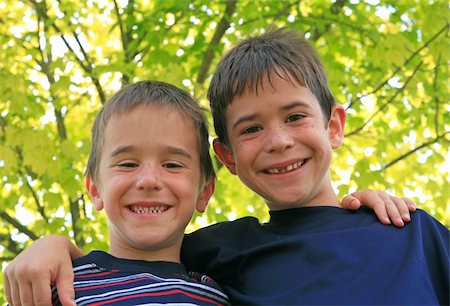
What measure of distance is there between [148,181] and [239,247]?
0.39 meters

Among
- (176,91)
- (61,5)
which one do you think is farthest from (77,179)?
(176,91)

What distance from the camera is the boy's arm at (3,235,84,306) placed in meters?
1.93

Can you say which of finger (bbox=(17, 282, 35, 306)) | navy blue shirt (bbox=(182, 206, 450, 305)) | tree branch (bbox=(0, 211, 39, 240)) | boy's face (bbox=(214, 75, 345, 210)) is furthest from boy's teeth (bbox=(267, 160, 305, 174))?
tree branch (bbox=(0, 211, 39, 240))

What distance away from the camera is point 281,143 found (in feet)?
7.06

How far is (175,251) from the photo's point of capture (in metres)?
2.23

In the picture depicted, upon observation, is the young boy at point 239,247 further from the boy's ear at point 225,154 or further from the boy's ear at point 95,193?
the boy's ear at point 95,193

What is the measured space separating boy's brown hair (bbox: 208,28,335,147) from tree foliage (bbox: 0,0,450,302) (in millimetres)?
1263

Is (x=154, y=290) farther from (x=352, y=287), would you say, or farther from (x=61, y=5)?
Result: (x=61, y=5)

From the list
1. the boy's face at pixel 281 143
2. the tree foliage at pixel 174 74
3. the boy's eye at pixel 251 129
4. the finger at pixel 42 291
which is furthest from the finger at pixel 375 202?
the tree foliage at pixel 174 74

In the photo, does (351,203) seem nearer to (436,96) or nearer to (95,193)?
(95,193)

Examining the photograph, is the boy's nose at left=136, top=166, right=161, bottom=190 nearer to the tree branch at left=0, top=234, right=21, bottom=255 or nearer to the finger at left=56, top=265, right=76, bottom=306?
the finger at left=56, top=265, right=76, bottom=306

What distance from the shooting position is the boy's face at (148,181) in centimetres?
211

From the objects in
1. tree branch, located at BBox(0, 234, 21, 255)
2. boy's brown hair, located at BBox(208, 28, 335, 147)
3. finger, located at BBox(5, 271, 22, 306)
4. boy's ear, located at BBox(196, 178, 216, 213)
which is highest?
boy's brown hair, located at BBox(208, 28, 335, 147)

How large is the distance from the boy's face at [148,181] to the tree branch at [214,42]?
207 centimetres
